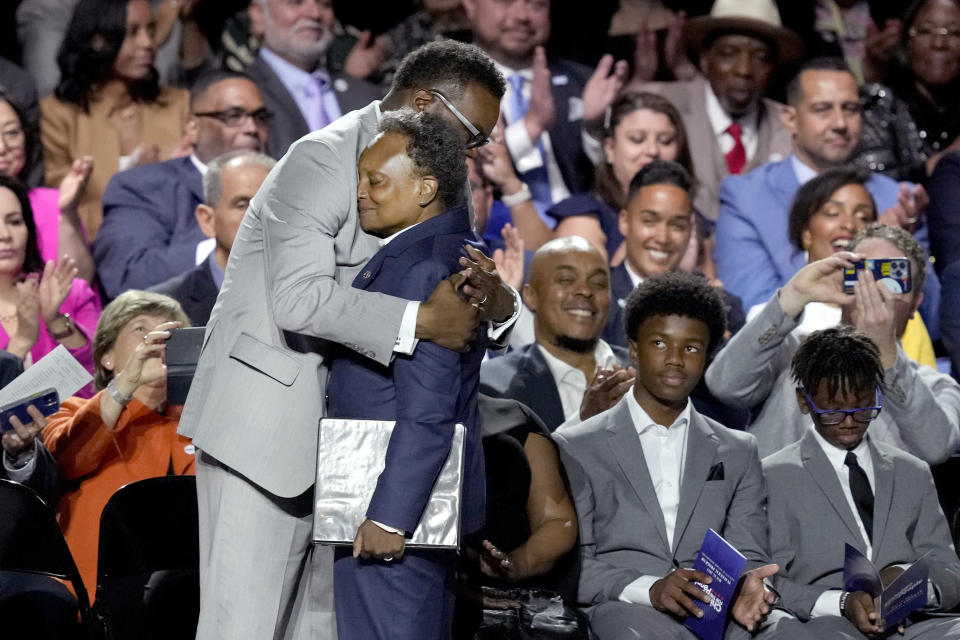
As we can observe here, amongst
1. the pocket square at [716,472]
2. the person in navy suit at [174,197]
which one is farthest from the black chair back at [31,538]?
the person in navy suit at [174,197]

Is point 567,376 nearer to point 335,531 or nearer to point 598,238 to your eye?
point 598,238

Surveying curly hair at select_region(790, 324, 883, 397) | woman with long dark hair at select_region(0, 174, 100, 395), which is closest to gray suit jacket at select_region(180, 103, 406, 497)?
curly hair at select_region(790, 324, 883, 397)

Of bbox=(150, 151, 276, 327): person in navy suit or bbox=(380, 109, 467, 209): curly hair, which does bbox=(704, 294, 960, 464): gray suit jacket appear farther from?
bbox=(150, 151, 276, 327): person in navy suit

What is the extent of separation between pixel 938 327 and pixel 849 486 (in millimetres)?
1839

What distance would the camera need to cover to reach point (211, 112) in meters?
5.66

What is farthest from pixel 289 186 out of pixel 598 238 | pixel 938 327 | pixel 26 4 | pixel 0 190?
pixel 26 4

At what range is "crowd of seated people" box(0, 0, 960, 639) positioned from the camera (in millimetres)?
3508

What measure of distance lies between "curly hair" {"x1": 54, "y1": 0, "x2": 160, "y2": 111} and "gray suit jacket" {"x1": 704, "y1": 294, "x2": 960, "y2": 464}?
10.2 ft

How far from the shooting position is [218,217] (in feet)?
16.4

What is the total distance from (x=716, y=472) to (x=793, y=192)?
8.01 feet

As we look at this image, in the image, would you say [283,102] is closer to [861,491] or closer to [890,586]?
[861,491]

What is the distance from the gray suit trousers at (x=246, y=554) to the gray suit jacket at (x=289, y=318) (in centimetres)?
6

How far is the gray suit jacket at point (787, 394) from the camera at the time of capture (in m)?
4.00

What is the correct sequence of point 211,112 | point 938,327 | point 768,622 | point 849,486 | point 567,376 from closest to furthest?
1. point 768,622
2. point 849,486
3. point 567,376
4. point 938,327
5. point 211,112
